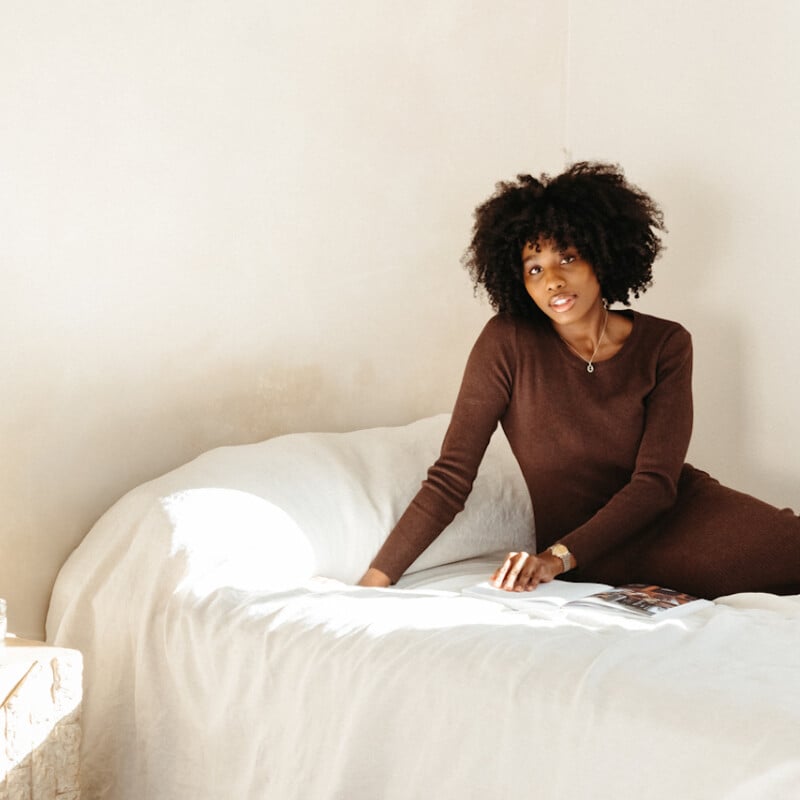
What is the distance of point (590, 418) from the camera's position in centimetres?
201

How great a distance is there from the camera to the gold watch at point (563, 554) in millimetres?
1849

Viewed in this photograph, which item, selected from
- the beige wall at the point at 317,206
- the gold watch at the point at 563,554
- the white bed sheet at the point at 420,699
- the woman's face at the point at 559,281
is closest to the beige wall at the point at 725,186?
the beige wall at the point at 317,206

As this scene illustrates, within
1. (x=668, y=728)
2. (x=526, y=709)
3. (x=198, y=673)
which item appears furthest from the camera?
(x=198, y=673)

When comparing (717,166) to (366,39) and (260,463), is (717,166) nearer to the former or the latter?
(366,39)

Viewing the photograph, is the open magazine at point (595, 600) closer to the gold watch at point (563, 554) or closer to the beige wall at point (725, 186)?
the gold watch at point (563, 554)

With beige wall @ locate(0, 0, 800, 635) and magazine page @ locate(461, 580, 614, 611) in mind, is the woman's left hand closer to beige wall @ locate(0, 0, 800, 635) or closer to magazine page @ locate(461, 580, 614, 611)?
magazine page @ locate(461, 580, 614, 611)

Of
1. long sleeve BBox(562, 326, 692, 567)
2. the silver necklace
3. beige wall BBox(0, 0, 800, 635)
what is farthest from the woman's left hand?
beige wall BBox(0, 0, 800, 635)

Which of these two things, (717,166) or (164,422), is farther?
(717,166)

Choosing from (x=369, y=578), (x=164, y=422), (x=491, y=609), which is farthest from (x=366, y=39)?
(x=491, y=609)

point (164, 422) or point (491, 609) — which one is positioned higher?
point (164, 422)

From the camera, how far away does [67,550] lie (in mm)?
1879

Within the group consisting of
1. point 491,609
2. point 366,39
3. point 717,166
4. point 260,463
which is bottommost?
point 491,609

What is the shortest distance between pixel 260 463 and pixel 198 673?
0.47 m

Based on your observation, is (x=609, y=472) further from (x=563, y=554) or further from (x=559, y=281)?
(x=559, y=281)
